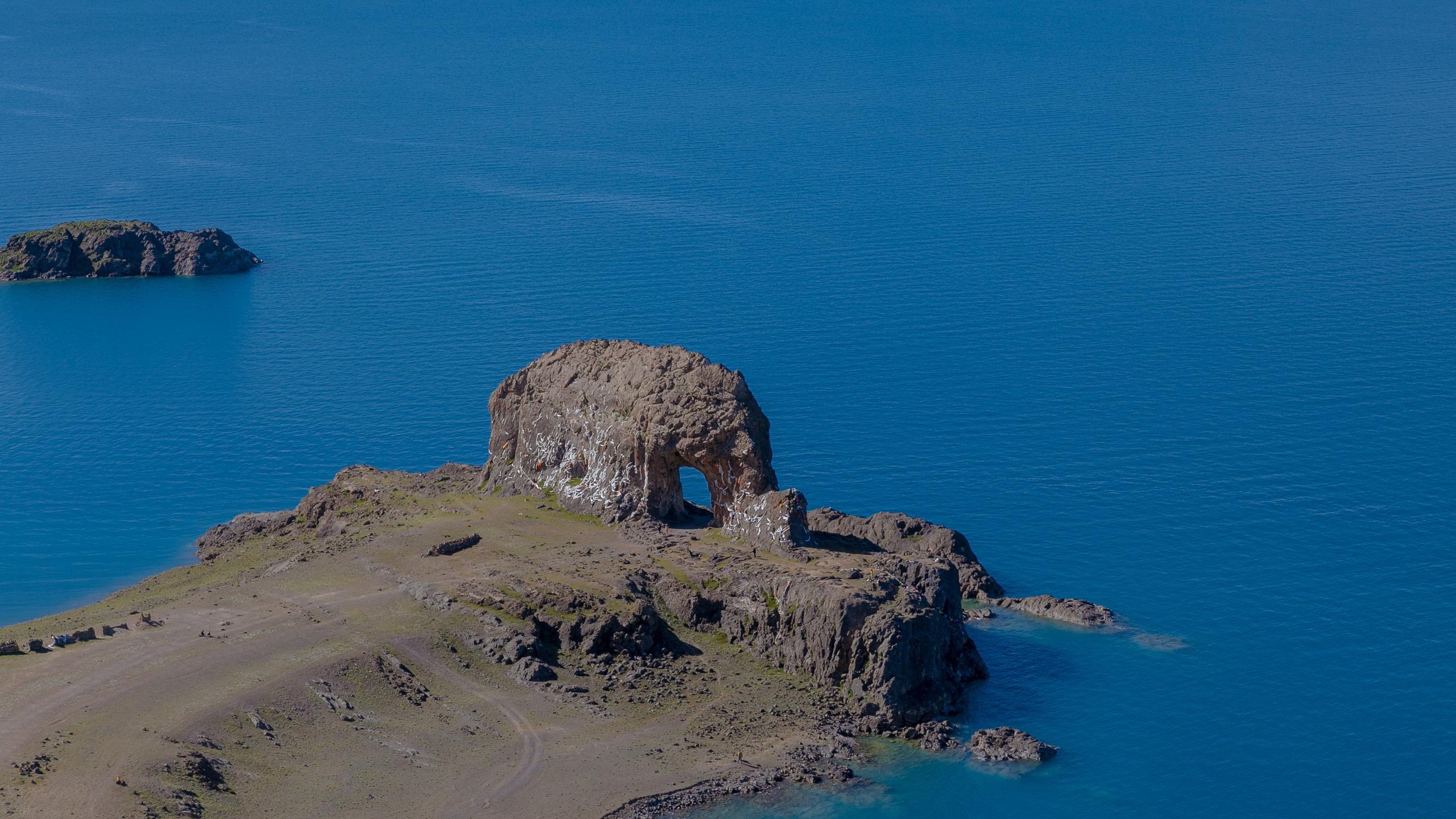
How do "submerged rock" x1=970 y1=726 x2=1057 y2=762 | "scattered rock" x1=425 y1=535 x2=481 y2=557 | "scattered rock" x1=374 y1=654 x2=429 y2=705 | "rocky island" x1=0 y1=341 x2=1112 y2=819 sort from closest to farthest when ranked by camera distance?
"rocky island" x1=0 y1=341 x2=1112 y2=819 → "submerged rock" x1=970 y1=726 x2=1057 y2=762 → "scattered rock" x1=374 y1=654 x2=429 y2=705 → "scattered rock" x1=425 y1=535 x2=481 y2=557

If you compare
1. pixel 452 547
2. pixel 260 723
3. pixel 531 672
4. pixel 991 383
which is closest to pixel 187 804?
pixel 260 723

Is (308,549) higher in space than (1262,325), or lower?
lower

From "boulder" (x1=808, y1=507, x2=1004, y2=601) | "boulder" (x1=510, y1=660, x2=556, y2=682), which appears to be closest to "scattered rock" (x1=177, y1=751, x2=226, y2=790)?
"boulder" (x1=510, y1=660, x2=556, y2=682)

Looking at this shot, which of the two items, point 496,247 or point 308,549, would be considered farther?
point 496,247

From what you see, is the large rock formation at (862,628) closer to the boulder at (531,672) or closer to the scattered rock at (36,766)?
the boulder at (531,672)

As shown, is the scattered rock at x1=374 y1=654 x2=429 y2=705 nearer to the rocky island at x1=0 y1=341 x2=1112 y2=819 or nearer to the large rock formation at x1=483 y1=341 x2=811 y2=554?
the rocky island at x1=0 y1=341 x2=1112 y2=819

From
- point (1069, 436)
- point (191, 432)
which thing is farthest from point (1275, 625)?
point (191, 432)

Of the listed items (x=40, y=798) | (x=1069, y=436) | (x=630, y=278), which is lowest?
(x=40, y=798)

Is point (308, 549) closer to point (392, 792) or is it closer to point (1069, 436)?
point (392, 792)
